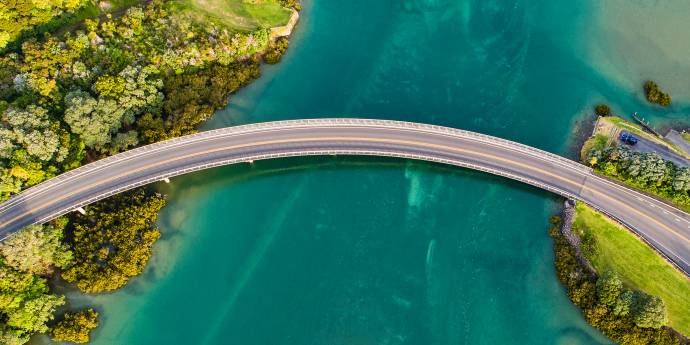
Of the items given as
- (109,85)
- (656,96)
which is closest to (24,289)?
(109,85)

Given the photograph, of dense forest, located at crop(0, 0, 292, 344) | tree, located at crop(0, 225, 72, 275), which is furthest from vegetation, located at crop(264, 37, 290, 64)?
tree, located at crop(0, 225, 72, 275)

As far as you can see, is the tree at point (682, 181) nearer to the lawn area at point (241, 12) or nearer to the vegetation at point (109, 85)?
the vegetation at point (109, 85)

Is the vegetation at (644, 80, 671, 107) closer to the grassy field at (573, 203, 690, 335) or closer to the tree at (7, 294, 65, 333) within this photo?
the grassy field at (573, 203, 690, 335)

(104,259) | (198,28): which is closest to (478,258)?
(104,259)

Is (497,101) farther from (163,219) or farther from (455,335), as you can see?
(163,219)

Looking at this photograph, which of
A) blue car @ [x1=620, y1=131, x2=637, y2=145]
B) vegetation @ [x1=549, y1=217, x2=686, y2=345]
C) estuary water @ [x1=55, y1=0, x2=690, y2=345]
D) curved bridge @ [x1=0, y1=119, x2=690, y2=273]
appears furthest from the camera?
blue car @ [x1=620, y1=131, x2=637, y2=145]

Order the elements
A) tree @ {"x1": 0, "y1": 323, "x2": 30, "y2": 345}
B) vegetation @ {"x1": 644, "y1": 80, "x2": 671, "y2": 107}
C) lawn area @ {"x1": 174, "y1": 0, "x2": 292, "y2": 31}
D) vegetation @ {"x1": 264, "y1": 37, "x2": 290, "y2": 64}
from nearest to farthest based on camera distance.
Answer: tree @ {"x1": 0, "y1": 323, "x2": 30, "y2": 345}
vegetation @ {"x1": 644, "y1": 80, "x2": 671, "y2": 107}
vegetation @ {"x1": 264, "y1": 37, "x2": 290, "y2": 64}
lawn area @ {"x1": 174, "y1": 0, "x2": 292, "y2": 31}

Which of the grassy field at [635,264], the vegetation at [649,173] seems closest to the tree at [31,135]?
the grassy field at [635,264]
